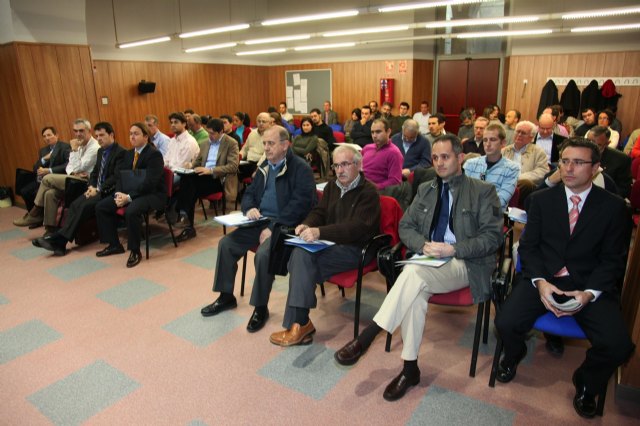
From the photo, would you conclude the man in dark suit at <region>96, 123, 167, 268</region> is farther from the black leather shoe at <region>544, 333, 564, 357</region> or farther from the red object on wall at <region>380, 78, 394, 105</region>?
the red object on wall at <region>380, 78, 394, 105</region>

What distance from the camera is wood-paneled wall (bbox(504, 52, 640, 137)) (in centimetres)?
863

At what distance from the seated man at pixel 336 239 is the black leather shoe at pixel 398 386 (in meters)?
0.70

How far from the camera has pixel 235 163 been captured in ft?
17.2

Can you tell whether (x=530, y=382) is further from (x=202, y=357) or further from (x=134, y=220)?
(x=134, y=220)

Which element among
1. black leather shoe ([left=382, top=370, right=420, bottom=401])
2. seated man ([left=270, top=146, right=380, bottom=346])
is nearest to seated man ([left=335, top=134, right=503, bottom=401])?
black leather shoe ([left=382, top=370, right=420, bottom=401])

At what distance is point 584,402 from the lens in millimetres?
2107

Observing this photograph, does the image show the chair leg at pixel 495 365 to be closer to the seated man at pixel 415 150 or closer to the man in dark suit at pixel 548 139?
the seated man at pixel 415 150

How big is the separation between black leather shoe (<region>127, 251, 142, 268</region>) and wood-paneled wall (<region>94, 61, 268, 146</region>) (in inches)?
237

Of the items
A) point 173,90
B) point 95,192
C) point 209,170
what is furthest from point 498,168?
point 173,90

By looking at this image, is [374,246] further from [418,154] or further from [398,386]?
[418,154]

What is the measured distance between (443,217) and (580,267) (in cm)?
76

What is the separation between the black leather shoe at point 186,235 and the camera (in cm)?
485

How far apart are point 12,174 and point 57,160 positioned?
2.01 metres

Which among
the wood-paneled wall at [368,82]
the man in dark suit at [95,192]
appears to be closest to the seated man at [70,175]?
the man in dark suit at [95,192]
